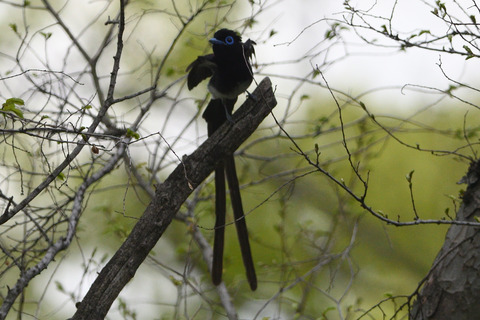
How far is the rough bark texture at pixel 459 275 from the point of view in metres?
2.33

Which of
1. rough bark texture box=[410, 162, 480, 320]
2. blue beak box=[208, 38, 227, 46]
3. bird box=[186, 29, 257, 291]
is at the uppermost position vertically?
blue beak box=[208, 38, 227, 46]

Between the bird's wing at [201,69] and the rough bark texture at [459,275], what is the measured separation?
4.79ft

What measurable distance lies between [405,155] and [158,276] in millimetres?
2491

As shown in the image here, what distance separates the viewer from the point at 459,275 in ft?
7.73

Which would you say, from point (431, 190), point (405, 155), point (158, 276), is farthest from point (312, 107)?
point (158, 276)

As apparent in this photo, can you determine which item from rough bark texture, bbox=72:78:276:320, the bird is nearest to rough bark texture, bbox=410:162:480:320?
rough bark texture, bbox=72:78:276:320

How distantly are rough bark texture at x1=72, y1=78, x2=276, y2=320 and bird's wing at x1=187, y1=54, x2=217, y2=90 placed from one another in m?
0.65

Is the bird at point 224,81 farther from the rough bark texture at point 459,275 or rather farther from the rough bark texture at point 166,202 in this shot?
the rough bark texture at point 459,275

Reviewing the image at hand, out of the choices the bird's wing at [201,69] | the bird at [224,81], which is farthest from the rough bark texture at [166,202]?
the bird's wing at [201,69]

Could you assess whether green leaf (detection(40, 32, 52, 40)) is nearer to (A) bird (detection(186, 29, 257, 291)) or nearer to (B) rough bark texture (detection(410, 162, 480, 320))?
(A) bird (detection(186, 29, 257, 291))

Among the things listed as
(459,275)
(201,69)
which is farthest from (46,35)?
(459,275)

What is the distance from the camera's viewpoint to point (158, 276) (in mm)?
4883

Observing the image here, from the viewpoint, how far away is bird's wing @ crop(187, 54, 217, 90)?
325 cm

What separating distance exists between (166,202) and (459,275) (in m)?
1.15
